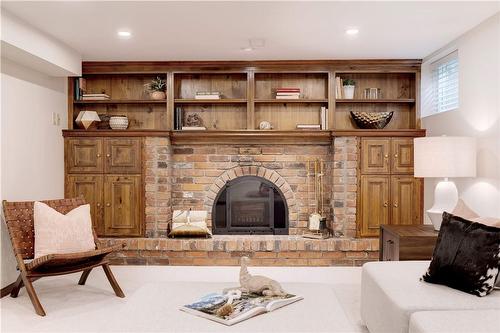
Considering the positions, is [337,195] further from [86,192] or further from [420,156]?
[86,192]

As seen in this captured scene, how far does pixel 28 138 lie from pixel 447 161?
12.2 ft

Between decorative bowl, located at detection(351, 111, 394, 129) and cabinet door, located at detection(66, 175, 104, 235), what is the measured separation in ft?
9.65

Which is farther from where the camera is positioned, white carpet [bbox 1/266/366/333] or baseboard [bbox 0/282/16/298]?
baseboard [bbox 0/282/16/298]

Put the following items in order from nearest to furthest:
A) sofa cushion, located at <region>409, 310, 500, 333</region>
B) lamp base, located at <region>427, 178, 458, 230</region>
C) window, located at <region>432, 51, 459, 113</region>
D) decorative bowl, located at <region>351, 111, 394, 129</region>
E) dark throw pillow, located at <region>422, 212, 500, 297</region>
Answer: sofa cushion, located at <region>409, 310, 500, 333</region>, dark throw pillow, located at <region>422, 212, 500, 297</region>, lamp base, located at <region>427, 178, 458, 230</region>, window, located at <region>432, 51, 459, 113</region>, decorative bowl, located at <region>351, 111, 394, 129</region>

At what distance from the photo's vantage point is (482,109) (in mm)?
3469

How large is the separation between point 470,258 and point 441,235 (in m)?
0.28

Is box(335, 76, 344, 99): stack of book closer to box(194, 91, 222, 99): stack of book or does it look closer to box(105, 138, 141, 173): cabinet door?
box(194, 91, 222, 99): stack of book

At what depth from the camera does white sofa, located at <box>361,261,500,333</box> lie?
1.94m

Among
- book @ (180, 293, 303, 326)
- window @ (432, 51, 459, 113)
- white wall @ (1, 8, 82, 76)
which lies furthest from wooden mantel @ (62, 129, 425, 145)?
book @ (180, 293, 303, 326)

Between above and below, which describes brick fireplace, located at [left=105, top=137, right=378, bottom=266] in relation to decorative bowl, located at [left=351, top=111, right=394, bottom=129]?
below

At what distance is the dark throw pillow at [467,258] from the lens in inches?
83.1

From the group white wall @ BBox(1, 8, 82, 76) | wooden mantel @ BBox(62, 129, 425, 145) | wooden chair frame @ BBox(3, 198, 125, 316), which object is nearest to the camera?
wooden chair frame @ BBox(3, 198, 125, 316)

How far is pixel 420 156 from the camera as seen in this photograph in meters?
3.52

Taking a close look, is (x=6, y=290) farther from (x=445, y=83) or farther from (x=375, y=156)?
(x=445, y=83)
